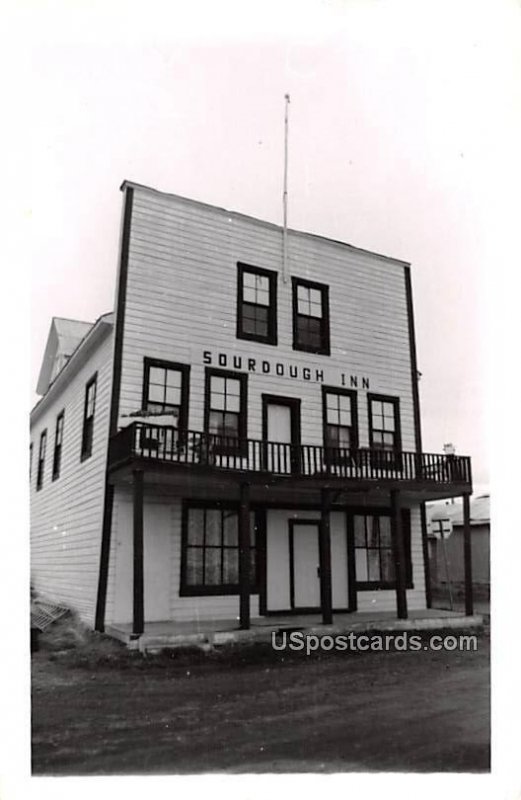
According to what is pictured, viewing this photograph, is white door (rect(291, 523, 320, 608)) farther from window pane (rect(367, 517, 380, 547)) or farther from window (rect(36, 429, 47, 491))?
window (rect(36, 429, 47, 491))

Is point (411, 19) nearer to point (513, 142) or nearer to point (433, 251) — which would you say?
point (513, 142)

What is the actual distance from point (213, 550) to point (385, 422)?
1.32 m

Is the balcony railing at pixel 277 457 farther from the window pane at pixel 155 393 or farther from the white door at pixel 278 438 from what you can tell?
the window pane at pixel 155 393

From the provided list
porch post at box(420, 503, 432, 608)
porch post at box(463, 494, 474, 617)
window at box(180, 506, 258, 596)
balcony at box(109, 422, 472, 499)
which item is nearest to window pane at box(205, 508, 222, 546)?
window at box(180, 506, 258, 596)

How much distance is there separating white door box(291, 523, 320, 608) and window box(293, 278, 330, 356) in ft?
3.66

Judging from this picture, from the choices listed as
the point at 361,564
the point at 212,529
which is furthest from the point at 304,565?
the point at 212,529

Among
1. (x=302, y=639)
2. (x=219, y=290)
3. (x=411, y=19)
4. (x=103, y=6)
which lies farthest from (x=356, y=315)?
(x=103, y=6)

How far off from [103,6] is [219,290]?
5.49 feet

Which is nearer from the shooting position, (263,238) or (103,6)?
(103,6)

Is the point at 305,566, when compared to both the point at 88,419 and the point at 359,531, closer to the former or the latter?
the point at 359,531

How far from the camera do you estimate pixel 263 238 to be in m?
3.92

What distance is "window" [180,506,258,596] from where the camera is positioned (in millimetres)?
3773

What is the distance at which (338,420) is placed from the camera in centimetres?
411

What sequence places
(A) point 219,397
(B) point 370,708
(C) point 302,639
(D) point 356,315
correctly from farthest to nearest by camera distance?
(D) point 356,315 → (A) point 219,397 → (C) point 302,639 → (B) point 370,708
